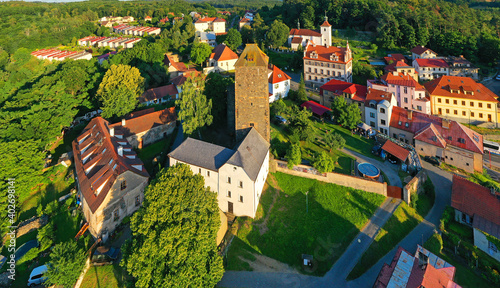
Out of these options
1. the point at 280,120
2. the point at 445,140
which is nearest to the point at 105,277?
the point at 280,120

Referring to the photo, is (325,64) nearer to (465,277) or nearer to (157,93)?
(157,93)

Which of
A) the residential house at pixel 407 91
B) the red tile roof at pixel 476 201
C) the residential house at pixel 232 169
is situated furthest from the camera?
the residential house at pixel 407 91

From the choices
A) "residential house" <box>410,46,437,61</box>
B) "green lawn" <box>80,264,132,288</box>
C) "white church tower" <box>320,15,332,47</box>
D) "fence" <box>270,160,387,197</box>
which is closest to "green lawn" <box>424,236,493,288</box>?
"fence" <box>270,160,387,197</box>

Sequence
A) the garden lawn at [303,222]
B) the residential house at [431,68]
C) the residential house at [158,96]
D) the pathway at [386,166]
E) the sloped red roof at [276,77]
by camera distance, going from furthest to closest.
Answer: the residential house at [431,68] < the sloped red roof at [276,77] < the residential house at [158,96] < the pathway at [386,166] < the garden lawn at [303,222]

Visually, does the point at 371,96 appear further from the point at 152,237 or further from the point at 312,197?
the point at 152,237

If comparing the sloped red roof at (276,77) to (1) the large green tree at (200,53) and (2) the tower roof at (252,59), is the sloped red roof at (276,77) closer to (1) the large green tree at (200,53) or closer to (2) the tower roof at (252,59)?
(1) the large green tree at (200,53)

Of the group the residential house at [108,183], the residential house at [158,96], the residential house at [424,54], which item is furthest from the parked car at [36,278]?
the residential house at [424,54]

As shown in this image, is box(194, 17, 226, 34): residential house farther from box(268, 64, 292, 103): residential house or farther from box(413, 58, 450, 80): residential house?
box(413, 58, 450, 80): residential house

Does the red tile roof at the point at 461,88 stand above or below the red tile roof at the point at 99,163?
above
